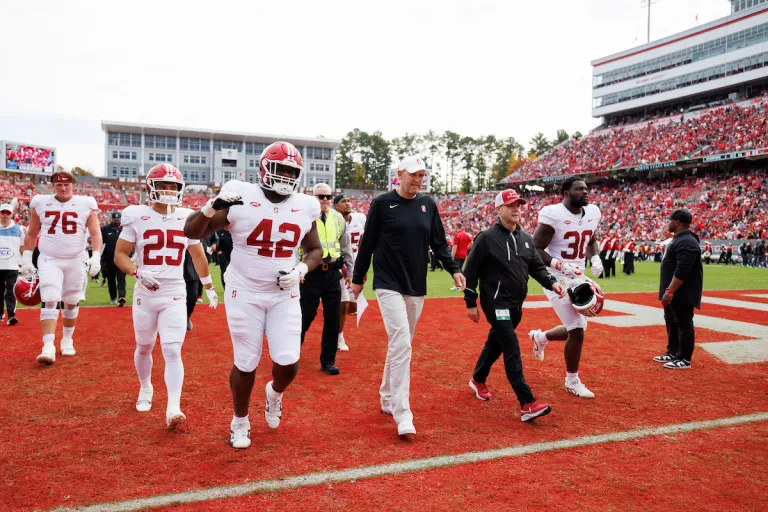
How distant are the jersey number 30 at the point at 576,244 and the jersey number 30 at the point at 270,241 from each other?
3.18 metres

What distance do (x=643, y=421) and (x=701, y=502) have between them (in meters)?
1.57

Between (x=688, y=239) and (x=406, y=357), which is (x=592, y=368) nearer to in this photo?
(x=688, y=239)

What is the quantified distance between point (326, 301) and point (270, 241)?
2.59m

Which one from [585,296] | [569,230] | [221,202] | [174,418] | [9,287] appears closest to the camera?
[221,202]

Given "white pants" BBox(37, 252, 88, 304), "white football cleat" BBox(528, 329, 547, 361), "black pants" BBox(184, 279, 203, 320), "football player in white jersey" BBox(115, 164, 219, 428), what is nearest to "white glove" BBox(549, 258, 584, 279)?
"white football cleat" BBox(528, 329, 547, 361)

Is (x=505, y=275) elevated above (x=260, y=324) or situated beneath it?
A: elevated above

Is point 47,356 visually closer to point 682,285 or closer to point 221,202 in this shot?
point 221,202

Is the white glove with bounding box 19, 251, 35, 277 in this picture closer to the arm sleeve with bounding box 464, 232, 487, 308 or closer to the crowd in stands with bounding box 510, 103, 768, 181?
the arm sleeve with bounding box 464, 232, 487, 308

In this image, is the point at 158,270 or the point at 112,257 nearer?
the point at 158,270

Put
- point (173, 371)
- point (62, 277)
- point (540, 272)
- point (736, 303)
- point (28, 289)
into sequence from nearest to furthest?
point (173, 371) < point (540, 272) < point (62, 277) < point (28, 289) < point (736, 303)

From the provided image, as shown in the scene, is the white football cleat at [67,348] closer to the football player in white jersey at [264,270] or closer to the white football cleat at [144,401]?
the white football cleat at [144,401]

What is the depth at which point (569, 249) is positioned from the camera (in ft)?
19.5

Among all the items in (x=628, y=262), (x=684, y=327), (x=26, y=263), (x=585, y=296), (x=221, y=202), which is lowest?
→ (x=684, y=327)

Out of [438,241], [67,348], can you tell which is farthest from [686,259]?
[67,348]
